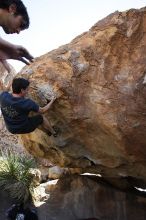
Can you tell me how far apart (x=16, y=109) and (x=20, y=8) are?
12.5 feet

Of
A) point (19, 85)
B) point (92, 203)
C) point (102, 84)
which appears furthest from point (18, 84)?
point (92, 203)

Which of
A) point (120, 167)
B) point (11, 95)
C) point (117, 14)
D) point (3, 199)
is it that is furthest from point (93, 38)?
point (3, 199)

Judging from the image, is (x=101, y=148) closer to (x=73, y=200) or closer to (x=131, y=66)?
(x=131, y=66)

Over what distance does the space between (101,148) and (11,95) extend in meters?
2.39

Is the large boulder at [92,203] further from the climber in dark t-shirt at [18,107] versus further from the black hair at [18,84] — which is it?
the black hair at [18,84]

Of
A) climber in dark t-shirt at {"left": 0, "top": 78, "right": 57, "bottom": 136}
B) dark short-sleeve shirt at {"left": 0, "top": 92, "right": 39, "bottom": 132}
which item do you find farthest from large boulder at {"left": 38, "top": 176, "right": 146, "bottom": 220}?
dark short-sleeve shirt at {"left": 0, "top": 92, "right": 39, "bottom": 132}

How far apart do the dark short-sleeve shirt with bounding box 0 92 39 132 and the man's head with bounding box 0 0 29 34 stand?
3.69 meters

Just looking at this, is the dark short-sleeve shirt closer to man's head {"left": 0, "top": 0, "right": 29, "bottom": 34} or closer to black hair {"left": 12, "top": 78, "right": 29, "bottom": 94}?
black hair {"left": 12, "top": 78, "right": 29, "bottom": 94}

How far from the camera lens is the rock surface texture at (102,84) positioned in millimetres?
6648

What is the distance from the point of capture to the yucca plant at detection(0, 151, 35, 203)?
12070mm

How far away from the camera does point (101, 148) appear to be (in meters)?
7.71

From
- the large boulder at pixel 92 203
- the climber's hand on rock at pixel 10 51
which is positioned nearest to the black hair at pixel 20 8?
the climber's hand on rock at pixel 10 51

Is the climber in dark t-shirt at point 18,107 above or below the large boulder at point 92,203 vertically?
above

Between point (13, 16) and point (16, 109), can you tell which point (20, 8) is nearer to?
point (13, 16)
